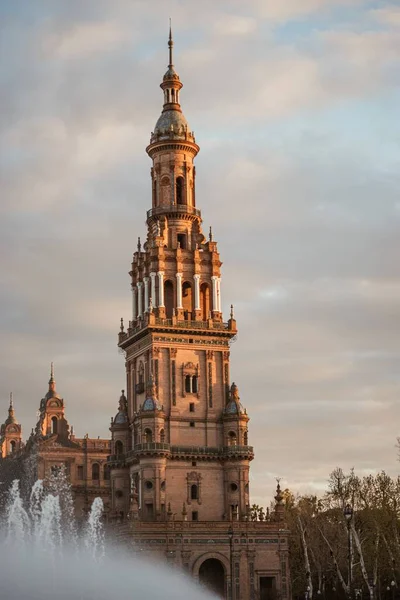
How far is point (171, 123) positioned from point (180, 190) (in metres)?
7.49

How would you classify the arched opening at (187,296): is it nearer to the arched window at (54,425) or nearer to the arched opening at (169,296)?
the arched opening at (169,296)

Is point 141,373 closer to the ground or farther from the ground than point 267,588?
farther from the ground

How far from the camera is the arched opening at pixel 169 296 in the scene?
120 meters

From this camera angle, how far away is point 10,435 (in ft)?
598

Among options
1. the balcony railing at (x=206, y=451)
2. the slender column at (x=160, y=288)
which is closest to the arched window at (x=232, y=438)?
the balcony railing at (x=206, y=451)

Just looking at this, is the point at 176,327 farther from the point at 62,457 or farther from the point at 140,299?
the point at 62,457

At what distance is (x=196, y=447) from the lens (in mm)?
114875

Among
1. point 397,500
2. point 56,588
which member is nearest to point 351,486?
point 397,500

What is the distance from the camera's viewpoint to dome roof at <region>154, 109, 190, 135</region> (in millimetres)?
124812

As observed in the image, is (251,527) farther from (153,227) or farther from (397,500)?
(153,227)

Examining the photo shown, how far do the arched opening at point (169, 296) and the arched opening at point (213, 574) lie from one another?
26.4 meters

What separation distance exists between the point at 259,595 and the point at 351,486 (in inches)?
740

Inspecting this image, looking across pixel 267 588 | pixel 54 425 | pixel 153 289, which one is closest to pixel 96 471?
pixel 54 425

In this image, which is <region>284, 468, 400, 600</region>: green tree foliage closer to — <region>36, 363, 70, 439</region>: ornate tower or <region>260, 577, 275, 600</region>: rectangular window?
<region>260, 577, 275, 600</region>: rectangular window
